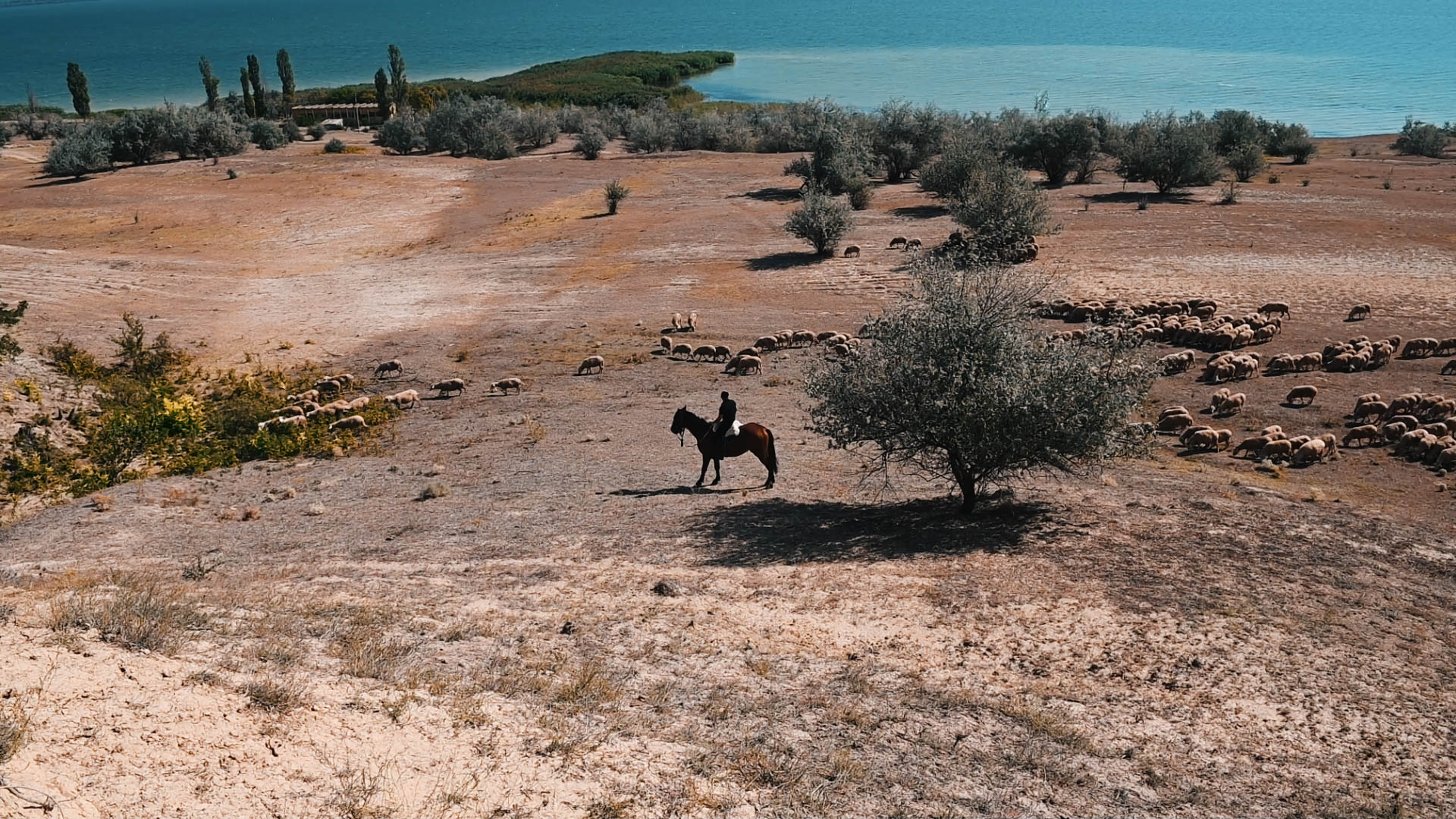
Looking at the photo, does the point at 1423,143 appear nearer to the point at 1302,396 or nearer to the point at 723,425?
the point at 1302,396

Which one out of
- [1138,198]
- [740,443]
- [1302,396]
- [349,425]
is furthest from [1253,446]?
[1138,198]

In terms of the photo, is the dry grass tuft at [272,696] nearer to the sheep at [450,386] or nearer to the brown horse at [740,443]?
the brown horse at [740,443]

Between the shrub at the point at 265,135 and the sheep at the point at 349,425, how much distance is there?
63.4m

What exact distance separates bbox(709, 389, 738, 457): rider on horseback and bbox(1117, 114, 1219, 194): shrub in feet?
141

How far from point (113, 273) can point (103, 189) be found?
26395 mm

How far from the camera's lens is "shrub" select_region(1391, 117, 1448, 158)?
66875 millimetres

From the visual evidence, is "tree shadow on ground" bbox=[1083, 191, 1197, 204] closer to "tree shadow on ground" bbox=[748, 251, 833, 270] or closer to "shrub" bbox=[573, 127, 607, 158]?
"tree shadow on ground" bbox=[748, 251, 833, 270]

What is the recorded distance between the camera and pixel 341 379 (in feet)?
87.6

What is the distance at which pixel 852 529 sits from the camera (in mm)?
15414

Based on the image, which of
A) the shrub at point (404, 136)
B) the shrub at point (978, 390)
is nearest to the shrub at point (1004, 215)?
the shrub at point (978, 390)

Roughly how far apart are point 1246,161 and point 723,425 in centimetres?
5050

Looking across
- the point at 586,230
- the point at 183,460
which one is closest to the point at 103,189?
the point at 586,230

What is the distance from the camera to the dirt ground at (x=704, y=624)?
805 cm

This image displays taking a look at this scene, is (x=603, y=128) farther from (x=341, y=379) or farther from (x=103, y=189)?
(x=341, y=379)
